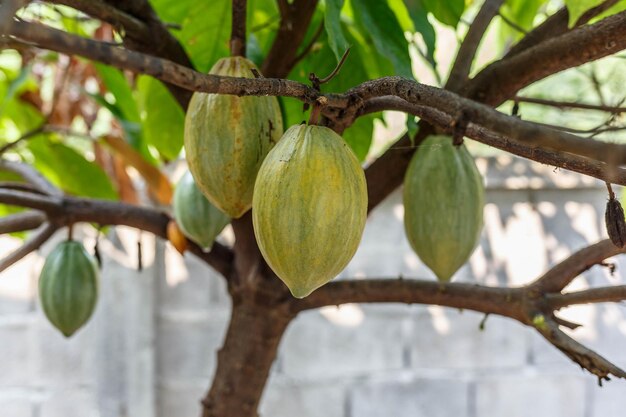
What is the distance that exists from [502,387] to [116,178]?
1.08 m

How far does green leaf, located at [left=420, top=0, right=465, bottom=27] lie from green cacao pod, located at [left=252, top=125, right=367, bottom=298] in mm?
339

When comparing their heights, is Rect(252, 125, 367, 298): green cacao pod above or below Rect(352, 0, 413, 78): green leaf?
below

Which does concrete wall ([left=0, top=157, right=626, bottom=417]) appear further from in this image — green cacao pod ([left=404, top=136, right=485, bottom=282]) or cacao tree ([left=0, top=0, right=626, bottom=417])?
green cacao pod ([left=404, top=136, right=485, bottom=282])

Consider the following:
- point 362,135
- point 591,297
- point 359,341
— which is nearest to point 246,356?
point 362,135

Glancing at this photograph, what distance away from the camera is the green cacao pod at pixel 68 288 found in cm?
92

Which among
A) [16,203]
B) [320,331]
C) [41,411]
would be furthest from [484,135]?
[41,411]

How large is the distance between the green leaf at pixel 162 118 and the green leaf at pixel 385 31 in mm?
409

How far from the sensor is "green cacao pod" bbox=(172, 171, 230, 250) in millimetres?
832

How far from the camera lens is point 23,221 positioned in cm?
94

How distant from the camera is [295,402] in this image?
1785 mm

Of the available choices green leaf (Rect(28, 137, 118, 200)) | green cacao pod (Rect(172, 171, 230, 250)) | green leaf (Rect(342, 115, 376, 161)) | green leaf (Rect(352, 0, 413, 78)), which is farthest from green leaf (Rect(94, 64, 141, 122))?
green leaf (Rect(352, 0, 413, 78))

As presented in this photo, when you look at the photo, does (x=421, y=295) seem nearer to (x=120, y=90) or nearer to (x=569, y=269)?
(x=569, y=269)

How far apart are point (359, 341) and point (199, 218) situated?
1.03 metres

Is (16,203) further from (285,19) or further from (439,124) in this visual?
(439,124)
